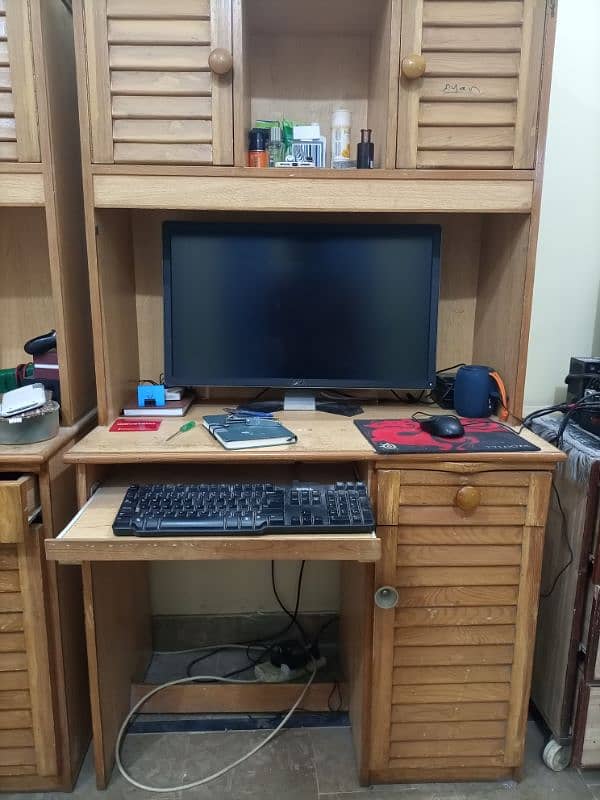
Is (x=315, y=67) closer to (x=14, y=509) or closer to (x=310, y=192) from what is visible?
(x=310, y=192)

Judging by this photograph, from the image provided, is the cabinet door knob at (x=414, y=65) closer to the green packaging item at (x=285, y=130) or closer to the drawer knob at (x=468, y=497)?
the green packaging item at (x=285, y=130)

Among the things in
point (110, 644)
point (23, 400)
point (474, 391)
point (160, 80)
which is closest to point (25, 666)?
point (110, 644)

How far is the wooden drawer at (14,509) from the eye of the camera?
1181mm

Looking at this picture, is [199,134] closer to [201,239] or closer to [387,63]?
[201,239]

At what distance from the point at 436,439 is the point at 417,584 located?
34 centimetres

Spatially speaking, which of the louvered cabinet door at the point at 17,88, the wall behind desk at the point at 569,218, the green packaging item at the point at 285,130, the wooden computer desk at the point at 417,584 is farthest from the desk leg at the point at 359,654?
the louvered cabinet door at the point at 17,88

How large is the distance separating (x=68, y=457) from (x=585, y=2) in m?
1.85

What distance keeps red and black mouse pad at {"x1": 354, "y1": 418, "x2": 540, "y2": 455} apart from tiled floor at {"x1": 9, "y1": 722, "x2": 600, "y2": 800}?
2.91 ft

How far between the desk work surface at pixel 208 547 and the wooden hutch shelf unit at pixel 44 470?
207 mm

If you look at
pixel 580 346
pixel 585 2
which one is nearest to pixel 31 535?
pixel 580 346

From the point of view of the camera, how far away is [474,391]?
1.49m

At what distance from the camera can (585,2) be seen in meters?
1.62

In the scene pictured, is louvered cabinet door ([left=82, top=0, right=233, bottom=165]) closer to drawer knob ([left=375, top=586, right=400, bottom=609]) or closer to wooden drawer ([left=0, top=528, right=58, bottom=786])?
wooden drawer ([left=0, top=528, right=58, bottom=786])

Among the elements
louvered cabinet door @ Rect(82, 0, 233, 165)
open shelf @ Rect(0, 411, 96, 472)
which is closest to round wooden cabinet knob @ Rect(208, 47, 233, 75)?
louvered cabinet door @ Rect(82, 0, 233, 165)
